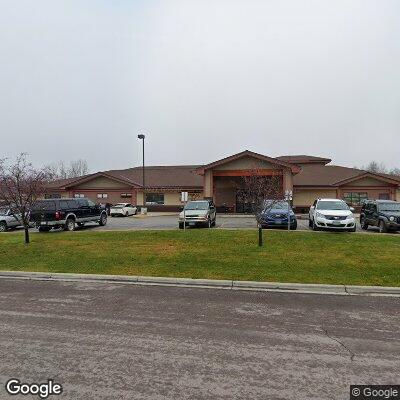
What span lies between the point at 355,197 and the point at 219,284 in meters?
32.0

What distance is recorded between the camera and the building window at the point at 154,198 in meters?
40.5

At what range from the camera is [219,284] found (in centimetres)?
848

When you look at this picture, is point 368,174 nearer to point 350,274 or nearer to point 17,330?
point 350,274

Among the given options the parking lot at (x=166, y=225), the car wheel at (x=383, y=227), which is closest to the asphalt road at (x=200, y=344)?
the car wheel at (x=383, y=227)

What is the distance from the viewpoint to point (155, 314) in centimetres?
620

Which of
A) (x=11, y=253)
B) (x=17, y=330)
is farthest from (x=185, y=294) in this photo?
(x=11, y=253)

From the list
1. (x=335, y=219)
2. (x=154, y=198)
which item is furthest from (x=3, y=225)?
(x=335, y=219)

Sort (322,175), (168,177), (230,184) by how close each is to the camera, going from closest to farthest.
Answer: (230,184) → (322,175) → (168,177)

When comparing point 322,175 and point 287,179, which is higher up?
point 322,175

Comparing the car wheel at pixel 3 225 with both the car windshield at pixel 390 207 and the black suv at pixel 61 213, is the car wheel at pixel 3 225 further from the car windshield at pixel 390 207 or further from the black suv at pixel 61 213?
the car windshield at pixel 390 207

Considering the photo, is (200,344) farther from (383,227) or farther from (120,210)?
(120,210)

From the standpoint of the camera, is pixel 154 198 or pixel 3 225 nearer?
pixel 3 225

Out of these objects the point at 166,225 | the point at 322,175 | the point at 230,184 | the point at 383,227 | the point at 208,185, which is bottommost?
the point at 166,225

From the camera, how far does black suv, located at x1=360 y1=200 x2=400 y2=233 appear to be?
17.5 meters
